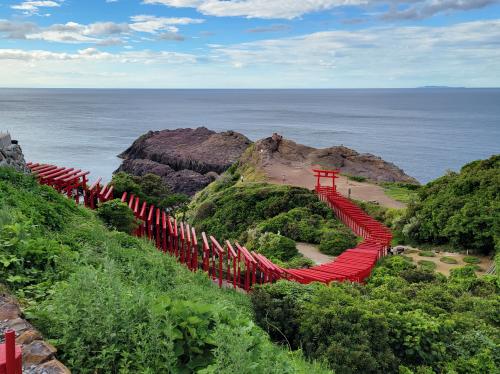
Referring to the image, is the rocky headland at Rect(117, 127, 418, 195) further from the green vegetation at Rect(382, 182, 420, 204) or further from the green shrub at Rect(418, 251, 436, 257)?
the green shrub at Rect(418, 251, 436, 257)

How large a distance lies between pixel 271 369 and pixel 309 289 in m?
6.98

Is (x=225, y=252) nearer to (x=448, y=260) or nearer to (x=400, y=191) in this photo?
(x=448, y=260)

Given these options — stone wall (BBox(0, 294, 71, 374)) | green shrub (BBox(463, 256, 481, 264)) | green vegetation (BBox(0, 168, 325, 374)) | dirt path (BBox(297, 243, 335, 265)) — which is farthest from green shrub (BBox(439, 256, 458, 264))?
stone wall (BBox(0, 294, 71, 374))

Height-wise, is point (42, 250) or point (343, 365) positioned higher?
point (42, 250)

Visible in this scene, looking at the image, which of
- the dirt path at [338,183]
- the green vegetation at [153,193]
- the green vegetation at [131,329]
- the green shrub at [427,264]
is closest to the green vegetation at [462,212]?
the green shrub at [427,264]

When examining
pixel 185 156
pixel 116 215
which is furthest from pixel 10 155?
pixel 185 156

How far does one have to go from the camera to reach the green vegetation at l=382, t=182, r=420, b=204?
105 feet

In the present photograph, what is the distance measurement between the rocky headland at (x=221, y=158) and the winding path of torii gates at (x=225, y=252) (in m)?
16.8

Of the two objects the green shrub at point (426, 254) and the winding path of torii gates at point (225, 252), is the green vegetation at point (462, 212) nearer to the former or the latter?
the green shrub at point (426, 254)

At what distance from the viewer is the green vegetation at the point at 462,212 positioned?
68.7 feet

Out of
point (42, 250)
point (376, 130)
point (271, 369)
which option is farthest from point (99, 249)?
point (376, 130)

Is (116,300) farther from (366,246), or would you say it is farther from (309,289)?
(366,246)

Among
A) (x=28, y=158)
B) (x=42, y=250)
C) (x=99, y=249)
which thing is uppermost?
(x=42, y=250)

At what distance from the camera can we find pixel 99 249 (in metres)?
11.5
